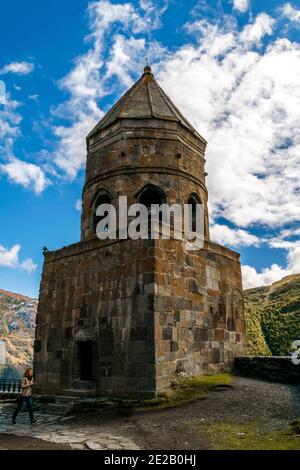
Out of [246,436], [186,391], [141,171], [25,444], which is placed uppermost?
[141,171]

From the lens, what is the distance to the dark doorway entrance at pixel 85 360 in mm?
10911

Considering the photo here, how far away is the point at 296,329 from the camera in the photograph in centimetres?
3108

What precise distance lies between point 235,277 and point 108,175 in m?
5.24

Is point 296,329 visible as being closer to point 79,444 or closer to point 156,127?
point 156,127

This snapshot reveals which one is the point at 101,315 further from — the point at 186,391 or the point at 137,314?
the point at 186,391

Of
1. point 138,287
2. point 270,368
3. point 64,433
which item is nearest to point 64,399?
point 64,433

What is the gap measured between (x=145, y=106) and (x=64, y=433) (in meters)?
→ 9.61

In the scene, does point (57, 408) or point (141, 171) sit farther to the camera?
point (141, 171)

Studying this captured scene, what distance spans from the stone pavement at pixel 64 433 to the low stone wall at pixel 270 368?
5.34 meters

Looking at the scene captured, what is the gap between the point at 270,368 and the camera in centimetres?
1129

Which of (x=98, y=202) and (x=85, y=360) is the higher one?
(x=98, y=202)

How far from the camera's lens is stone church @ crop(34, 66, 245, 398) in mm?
9562

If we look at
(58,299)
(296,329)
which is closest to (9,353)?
(296,329)

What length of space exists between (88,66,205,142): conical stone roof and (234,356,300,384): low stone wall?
285 inches
